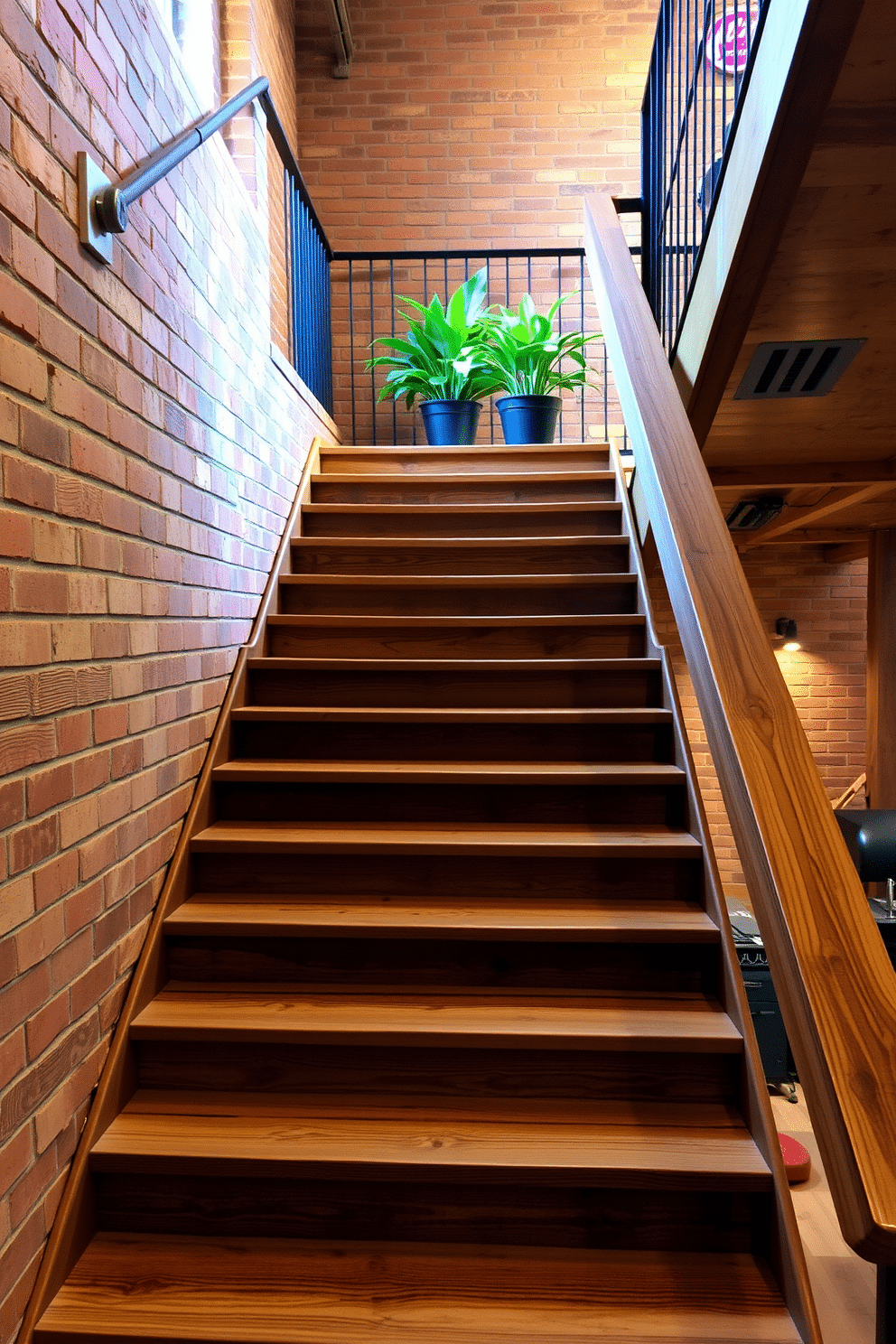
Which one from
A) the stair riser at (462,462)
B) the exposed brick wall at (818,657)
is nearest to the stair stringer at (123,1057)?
the stair riser at (462,462)

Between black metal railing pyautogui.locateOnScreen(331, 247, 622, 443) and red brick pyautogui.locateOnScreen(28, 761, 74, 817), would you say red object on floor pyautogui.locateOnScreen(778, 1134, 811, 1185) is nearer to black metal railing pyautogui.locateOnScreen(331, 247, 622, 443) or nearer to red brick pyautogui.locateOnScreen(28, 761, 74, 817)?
red brick pyautogui.locateOnScreen(28, 761, 74, 817)

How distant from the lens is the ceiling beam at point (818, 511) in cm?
403

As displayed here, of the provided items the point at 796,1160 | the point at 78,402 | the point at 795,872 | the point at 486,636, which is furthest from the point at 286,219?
the point at 796,1160

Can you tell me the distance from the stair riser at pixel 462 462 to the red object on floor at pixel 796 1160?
8.93 ft

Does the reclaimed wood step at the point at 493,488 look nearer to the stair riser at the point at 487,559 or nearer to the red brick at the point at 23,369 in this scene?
the stair riser at the point at 487,559

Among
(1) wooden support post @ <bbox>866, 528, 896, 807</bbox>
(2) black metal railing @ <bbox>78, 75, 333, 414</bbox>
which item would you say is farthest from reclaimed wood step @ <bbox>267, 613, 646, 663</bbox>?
(1) wooden support post @ <bbox>866, 528, 896, 807</bbox>

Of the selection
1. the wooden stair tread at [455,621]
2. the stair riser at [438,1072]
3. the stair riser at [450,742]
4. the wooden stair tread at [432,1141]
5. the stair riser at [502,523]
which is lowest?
the wooden stair tread at [432,1141]

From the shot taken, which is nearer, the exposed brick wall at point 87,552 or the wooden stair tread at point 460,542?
the exposed brick wall at point 87,552

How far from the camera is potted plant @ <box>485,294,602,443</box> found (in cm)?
418

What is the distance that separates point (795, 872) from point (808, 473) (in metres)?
3.04

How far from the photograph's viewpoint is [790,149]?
1.66 m

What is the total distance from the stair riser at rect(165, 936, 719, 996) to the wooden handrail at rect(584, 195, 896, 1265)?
0.69 metres

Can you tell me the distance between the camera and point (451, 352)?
14.2ft

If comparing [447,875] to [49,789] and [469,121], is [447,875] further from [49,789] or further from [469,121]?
[469,121]
